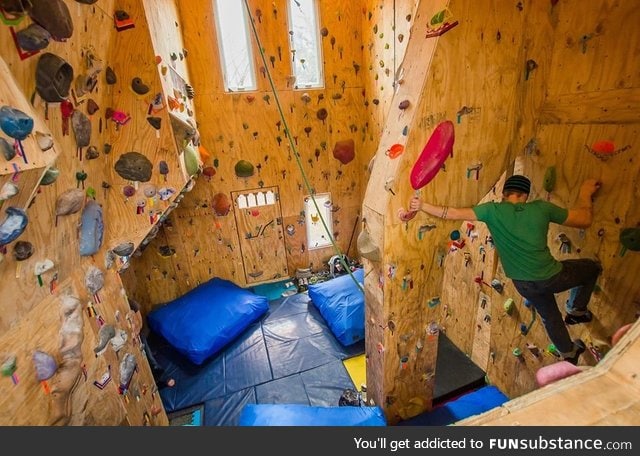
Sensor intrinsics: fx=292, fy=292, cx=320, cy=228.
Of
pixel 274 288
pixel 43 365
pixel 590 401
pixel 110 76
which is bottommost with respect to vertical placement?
pixel 274 288

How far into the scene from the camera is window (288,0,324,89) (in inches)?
167

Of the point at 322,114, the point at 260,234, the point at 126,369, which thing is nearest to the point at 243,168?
the point at 260,234

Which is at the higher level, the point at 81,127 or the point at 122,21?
the point at 122,21

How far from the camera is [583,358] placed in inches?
79.8

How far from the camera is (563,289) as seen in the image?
1.82 metres

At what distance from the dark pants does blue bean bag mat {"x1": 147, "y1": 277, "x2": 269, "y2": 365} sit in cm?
336

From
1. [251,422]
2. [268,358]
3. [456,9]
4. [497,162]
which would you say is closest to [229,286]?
[268,358]

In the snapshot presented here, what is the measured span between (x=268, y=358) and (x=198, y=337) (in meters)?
0.93

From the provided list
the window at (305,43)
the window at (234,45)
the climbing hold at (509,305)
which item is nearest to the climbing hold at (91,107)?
the window at (234,45)

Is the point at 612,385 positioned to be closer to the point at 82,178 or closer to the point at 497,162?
the point at 497,162

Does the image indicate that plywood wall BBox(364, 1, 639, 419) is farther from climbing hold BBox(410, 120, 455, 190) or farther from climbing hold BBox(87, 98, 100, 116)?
climbing hold BBox(87, 98, 100, 116)

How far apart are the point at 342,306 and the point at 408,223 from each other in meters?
2.54

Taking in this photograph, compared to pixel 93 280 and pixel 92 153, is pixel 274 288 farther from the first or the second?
pixel 92 153

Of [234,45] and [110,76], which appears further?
[234,45]
